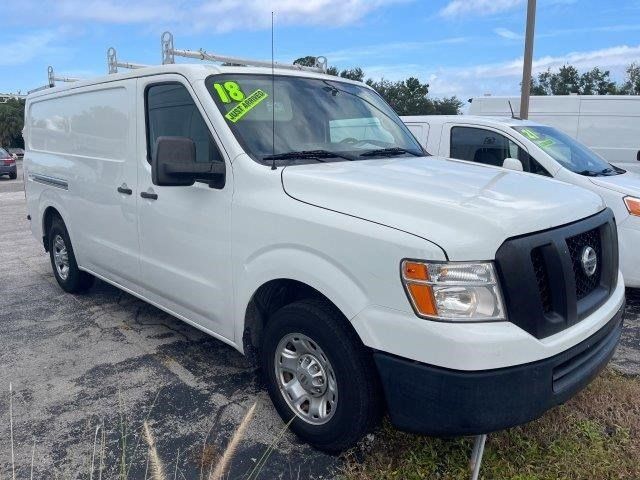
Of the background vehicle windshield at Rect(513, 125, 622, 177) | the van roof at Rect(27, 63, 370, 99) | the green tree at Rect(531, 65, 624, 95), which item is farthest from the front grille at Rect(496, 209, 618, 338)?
the green tree at Rect(531, 65, 624, 95)

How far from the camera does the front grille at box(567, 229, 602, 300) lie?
2.60 meters

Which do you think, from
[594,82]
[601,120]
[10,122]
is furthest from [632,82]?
[10,122]

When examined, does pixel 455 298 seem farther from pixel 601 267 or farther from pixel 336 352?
pixel 601 267

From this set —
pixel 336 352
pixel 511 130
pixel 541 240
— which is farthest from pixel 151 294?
pixel 511 130

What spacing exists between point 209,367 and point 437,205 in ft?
7.49

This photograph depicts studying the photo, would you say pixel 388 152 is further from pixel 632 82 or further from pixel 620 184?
pixel 632 82

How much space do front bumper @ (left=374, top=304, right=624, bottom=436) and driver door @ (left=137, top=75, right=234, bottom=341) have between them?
1.30 meters

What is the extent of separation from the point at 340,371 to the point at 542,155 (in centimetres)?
411

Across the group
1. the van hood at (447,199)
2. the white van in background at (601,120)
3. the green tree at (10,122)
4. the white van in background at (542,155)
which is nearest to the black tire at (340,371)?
the van hood at (447,199)

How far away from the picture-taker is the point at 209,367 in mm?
3980

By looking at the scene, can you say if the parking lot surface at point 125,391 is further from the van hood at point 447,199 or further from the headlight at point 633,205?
the van hood at point 447,199

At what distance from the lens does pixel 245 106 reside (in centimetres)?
337

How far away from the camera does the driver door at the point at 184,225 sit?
3.31 meters

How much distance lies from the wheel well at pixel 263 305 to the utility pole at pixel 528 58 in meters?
8.64
